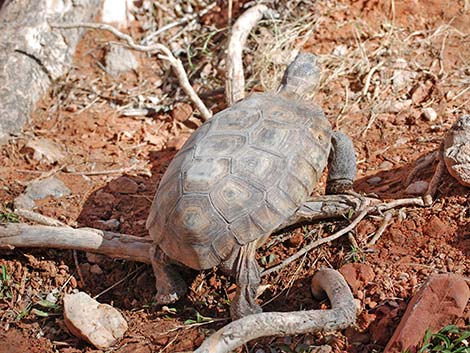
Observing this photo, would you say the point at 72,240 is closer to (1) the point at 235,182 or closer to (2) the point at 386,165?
(1) the point at 235,182

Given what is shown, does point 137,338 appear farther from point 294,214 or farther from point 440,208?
point 440,208

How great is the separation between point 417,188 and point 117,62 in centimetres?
365

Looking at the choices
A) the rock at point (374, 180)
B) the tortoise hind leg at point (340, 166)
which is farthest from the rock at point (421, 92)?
the tortoise hind leg at point (340, 166)

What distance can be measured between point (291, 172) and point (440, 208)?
3.33 feet

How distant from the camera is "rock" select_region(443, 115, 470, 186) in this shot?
420 cm

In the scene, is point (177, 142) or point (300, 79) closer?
point (300, 79)

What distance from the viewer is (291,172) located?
427 cm

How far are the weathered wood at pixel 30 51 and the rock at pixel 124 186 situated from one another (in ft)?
4.18

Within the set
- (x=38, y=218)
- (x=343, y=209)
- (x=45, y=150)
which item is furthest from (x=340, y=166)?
(x=45, y=150)

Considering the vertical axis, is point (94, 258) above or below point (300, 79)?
below

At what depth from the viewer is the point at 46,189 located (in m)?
5.45

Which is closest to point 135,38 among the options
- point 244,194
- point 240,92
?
point 240,92

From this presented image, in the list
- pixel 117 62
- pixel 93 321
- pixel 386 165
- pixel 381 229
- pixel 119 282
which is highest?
pixel 117 62

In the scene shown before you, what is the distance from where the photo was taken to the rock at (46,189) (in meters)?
5.38
